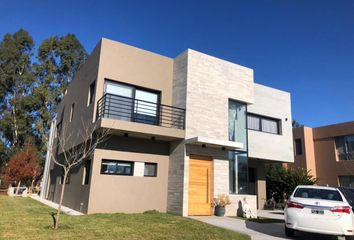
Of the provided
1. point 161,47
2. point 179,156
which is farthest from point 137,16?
point 179,156

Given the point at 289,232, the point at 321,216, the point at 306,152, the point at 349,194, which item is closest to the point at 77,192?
the point at 289,232

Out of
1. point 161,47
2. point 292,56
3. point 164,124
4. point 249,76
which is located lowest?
point 164,124

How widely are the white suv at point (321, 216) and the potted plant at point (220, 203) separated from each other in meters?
4.80

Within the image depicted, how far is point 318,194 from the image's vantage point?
8.77 meters

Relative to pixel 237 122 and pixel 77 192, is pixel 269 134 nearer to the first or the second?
pixel 237 122

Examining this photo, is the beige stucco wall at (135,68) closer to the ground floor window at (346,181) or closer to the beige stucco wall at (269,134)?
the beige stucco wall at (269,134)

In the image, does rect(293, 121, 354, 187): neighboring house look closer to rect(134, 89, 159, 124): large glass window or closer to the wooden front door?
the wooden front door

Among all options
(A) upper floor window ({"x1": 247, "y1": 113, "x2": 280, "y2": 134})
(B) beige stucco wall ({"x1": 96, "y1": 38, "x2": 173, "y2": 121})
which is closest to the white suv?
(B) beige stucco wall ({"x1": 96, "y1": 38, "x2": 173, "y2": 121})

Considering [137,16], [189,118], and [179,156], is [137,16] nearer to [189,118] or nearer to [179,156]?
[189,118]

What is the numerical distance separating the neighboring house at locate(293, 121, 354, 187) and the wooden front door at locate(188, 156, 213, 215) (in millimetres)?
18150

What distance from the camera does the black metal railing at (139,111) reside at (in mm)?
12633

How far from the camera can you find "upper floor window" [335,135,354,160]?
85.8ft

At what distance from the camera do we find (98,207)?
1172 centimetres

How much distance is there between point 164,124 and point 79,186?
190 inches
